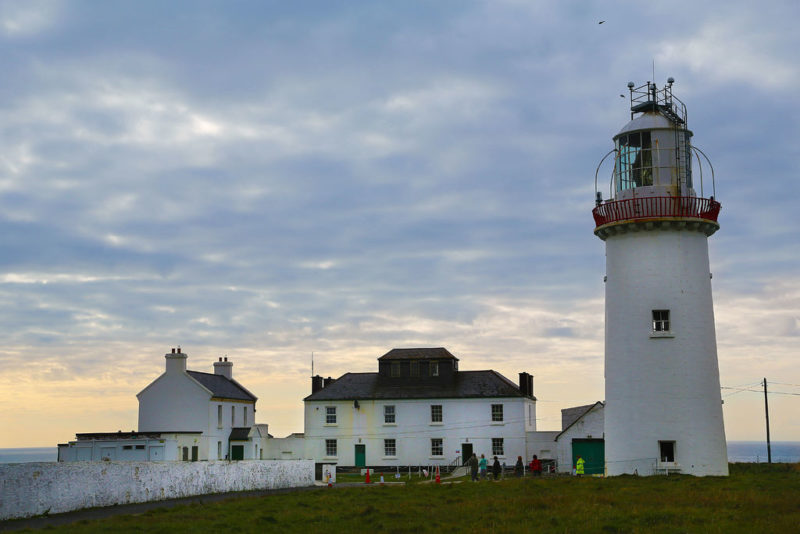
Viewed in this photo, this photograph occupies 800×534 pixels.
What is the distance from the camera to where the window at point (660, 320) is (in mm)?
31578

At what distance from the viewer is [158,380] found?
199 feet

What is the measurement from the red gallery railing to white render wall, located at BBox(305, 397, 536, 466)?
102 ft

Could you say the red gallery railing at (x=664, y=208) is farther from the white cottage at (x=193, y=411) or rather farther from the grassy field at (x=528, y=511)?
the white cottage at (x=193, y=411)

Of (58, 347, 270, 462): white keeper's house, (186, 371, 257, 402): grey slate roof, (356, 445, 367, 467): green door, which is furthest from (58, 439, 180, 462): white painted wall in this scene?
(356, 445, 367, 467): green door

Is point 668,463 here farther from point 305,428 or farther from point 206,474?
point 305,428

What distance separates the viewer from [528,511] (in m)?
22.2

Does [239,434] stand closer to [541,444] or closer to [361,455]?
[361,455]

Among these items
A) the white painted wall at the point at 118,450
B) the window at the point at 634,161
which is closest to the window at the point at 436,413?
the white painted wall at the point at 118,450

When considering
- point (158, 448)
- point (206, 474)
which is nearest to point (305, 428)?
point (158, 448)

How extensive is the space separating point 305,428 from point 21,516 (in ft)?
138

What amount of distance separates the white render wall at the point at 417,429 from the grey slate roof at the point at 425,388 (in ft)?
1.42

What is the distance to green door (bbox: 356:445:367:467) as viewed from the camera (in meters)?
63.0

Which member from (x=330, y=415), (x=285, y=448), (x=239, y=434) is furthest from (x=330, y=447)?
(x=239, y=434)

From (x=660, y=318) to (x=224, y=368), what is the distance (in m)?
45.0
